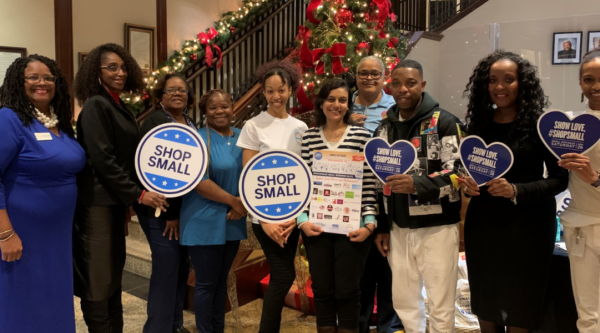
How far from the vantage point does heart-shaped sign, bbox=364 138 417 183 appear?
1.73m

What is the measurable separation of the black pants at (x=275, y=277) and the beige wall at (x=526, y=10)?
5378 millimetres

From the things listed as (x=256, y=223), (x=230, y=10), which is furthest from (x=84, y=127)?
(x=230, y=10)

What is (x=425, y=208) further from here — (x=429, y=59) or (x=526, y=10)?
(x=526, y=10)

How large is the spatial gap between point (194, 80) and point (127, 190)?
383 centimetres

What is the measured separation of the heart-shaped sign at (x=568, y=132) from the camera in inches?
61.1

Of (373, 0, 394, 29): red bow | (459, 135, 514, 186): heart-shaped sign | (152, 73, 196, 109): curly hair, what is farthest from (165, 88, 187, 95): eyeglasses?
(373, 0, 394, 29): red bow

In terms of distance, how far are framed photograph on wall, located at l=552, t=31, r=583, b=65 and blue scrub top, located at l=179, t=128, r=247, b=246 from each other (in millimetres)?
2948

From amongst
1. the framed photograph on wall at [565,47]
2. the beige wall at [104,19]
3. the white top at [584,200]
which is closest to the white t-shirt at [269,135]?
the white top at [584,200]

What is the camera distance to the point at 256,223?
6.70 ft

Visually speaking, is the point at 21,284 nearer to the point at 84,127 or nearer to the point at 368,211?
the point at 84,127

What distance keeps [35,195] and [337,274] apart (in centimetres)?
134

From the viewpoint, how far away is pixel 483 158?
64.9 inches

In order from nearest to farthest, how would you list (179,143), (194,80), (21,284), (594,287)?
1. (594,287)
2. (21,284)
3. (179,143)
4. (194,80)

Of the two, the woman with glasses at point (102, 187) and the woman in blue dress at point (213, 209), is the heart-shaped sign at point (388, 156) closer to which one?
the woman in blue dress at point (213, 209)
